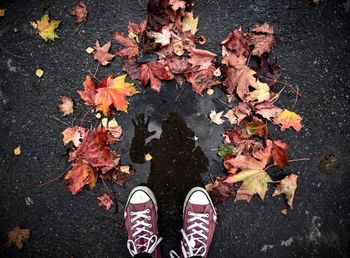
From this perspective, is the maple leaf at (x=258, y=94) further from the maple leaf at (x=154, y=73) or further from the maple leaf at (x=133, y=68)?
the maple leaf at (x=133, y=68)

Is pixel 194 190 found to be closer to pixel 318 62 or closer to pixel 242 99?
pixel 242 99

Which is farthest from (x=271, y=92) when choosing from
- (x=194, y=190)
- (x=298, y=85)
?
(x=194, y=190)

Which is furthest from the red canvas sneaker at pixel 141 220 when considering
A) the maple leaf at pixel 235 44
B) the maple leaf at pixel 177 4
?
the maple leaf at pixel 177 4

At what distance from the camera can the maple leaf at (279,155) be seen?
256 centimetres

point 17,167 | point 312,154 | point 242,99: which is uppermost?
point 242,99

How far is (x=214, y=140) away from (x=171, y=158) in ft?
1.20

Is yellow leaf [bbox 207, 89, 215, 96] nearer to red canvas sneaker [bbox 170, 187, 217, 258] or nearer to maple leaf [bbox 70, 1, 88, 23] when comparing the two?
red canvas sneaker [bbox 170, 187, 217, 258]

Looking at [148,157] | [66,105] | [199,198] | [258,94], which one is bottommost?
[199,198]

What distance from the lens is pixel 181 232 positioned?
262 cm

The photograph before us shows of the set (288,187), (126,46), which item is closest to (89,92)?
(126,46)

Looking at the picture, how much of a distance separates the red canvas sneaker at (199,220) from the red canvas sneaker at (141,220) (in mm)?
250

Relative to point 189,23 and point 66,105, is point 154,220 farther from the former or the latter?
point 189,23

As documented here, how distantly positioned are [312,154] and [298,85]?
0.55 metres

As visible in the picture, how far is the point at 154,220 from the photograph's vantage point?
103 inches
